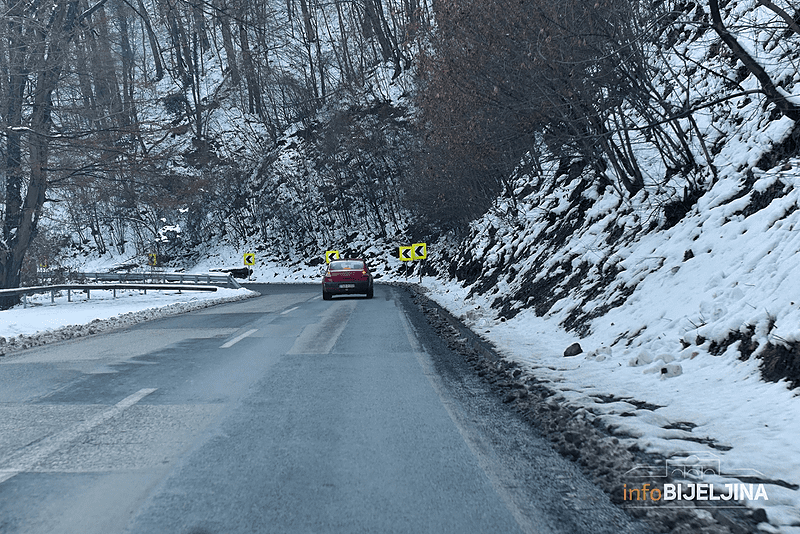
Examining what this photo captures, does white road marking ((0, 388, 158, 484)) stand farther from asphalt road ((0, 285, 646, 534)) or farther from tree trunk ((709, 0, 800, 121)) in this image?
tree trunk ((709, 0, 800, 121))

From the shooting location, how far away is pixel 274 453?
15.6 ft

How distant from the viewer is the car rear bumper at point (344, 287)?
25.3m

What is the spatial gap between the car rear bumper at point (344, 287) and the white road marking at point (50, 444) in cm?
1887

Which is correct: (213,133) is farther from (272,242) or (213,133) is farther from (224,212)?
(272,242)

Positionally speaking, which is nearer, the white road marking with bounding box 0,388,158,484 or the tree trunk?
the white road marking with bounding box 0,388,158,484

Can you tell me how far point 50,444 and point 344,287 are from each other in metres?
20.4

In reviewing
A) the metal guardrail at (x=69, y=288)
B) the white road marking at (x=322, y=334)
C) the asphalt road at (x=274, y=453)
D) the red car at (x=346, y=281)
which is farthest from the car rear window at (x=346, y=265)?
the asphalt road at (x=274, y=453)

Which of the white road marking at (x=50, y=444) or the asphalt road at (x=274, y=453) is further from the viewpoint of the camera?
the white road marking at (x=50, y=444)

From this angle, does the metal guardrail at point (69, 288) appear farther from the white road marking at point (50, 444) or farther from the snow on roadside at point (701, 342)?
the white road marking at point (50, 444)

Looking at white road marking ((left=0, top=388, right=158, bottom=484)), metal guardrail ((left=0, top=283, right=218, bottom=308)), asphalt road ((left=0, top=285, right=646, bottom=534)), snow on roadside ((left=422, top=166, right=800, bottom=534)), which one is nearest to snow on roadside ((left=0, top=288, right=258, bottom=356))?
metal guardrail ((left=0, top=283, right=218, bottom=308))

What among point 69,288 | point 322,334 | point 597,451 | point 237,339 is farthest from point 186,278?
point 597,451

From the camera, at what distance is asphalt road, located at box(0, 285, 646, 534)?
3.55 meters

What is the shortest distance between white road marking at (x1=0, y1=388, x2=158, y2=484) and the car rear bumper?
1887 cm

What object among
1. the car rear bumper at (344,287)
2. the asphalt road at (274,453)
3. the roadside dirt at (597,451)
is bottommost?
the roadside dirt at (597,451)
